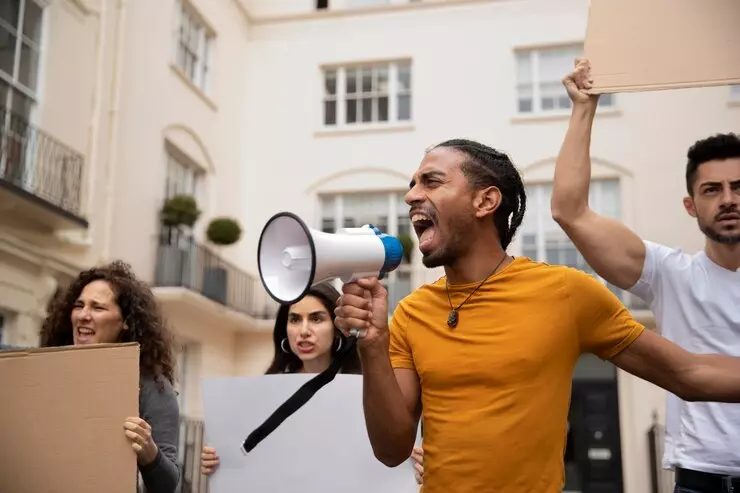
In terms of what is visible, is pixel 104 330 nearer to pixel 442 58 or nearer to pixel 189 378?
pixel 189 378

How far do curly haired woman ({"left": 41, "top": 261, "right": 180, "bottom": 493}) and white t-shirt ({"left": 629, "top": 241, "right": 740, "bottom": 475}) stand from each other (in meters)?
1.76

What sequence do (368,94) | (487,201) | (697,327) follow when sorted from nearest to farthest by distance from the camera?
(487,201), (697,327), (368,94)

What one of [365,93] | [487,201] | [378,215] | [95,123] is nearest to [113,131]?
[95,123]

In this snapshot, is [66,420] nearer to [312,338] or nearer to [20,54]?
[312,338]

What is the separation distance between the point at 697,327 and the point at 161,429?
1.91 meters

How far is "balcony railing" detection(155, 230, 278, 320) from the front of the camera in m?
13.6

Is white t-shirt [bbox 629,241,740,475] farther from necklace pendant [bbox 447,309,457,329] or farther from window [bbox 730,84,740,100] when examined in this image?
window [bbox 730,84,740,100]

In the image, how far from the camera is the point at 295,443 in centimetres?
296

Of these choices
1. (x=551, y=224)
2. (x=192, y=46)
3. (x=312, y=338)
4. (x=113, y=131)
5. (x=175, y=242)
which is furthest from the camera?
(x=551, y=224)

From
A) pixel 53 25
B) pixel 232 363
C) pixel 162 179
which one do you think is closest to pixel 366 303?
pixel 53 25

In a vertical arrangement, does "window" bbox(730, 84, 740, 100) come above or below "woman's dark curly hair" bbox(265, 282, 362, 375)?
above

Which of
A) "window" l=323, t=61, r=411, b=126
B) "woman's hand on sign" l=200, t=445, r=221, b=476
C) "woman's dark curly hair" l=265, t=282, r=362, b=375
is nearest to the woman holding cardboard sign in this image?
"woman's dark curly hair" l=265, t=282, r=362, b=375

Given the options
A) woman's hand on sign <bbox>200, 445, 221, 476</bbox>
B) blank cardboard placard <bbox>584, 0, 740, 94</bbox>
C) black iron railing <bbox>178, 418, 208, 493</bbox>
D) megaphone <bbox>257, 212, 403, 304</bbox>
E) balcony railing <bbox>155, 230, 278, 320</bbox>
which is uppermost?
balcony railing <bbox>155, 230, 278, 320</bbox>

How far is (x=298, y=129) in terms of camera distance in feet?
56.6
